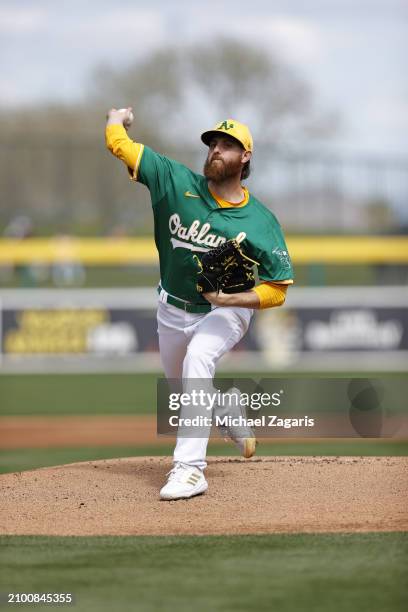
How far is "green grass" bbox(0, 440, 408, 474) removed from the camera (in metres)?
9.56

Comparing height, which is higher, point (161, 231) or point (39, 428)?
point (161, 231)

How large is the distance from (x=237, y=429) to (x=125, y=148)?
1.69 meters

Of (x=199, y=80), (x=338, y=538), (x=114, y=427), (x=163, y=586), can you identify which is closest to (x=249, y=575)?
(x=163, y=586)

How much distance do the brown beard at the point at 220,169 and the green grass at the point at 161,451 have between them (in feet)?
13.7

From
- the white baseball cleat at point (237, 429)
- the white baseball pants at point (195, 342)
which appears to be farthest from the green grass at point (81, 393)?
the white baseball pants at point (195, 342)

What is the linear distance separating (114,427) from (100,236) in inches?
874

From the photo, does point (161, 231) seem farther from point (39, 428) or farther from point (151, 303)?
point (151, 303)

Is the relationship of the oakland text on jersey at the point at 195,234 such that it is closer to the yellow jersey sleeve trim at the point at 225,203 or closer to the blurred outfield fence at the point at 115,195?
the yellow jersey sleeve trim at the point at 225,203

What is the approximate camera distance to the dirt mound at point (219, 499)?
5.31 metres

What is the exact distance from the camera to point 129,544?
16.2 feet

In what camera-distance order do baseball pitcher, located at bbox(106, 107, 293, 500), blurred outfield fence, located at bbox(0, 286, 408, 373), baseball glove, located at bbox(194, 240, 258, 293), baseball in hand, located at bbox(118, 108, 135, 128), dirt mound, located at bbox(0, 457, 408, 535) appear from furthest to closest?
blurred outfield fence, located at bbox(0, 286, 408, 373)
baseball in hand, located at bbox(118, 108, 135, 128)
baseball pitcher, located at bbox(106, 107, 293, 500)
baseball glove, located at bbox(194, 240, 258, 293)
dirt mound, located at bbox(0, 457, 408, 535)

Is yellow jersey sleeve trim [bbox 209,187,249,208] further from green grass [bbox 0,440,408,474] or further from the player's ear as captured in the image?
green grass [bbox 0,440,408,474]

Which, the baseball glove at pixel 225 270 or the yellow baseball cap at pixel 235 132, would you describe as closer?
the baseball glove at pixel 225 270

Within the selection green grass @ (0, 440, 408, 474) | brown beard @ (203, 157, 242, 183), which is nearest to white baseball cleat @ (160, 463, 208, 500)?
brown beard @ (203, 157, 242, 183)
